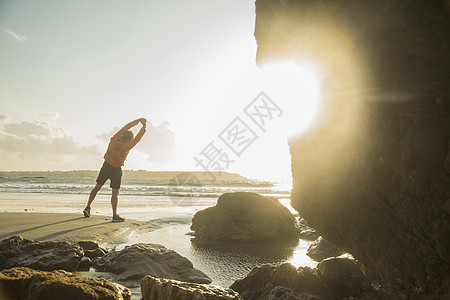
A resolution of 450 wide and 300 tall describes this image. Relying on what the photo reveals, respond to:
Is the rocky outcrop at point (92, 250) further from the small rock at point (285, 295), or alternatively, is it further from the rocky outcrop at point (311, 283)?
the small rock at point (285, 295)

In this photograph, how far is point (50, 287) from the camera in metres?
1.92

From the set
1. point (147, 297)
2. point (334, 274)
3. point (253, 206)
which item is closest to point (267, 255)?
point (253, 206)

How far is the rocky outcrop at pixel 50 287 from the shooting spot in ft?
6.24

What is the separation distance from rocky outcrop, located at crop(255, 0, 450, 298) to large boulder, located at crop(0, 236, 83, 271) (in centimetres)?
274

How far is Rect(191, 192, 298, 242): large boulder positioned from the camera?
5.47 m

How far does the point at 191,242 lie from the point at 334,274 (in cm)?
323

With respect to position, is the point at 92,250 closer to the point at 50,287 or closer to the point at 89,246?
the point at 89,246

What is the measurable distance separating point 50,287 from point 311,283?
2.08m

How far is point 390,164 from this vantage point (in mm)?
1655

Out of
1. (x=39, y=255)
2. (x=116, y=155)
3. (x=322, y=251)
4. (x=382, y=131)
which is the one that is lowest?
(x=322, y=251)

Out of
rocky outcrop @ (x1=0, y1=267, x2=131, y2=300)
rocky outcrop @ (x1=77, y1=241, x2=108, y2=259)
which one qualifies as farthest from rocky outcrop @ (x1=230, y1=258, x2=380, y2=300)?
rocky outcrop @ (x1=77, y1=241, x2=108, y2=259)

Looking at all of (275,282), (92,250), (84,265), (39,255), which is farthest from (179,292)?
(92,250)

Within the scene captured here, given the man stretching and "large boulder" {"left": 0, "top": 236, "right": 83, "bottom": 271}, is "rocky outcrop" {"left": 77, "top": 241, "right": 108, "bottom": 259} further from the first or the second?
the man stretching

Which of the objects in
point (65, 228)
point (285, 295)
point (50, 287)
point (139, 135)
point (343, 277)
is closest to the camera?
point (50, 287)
